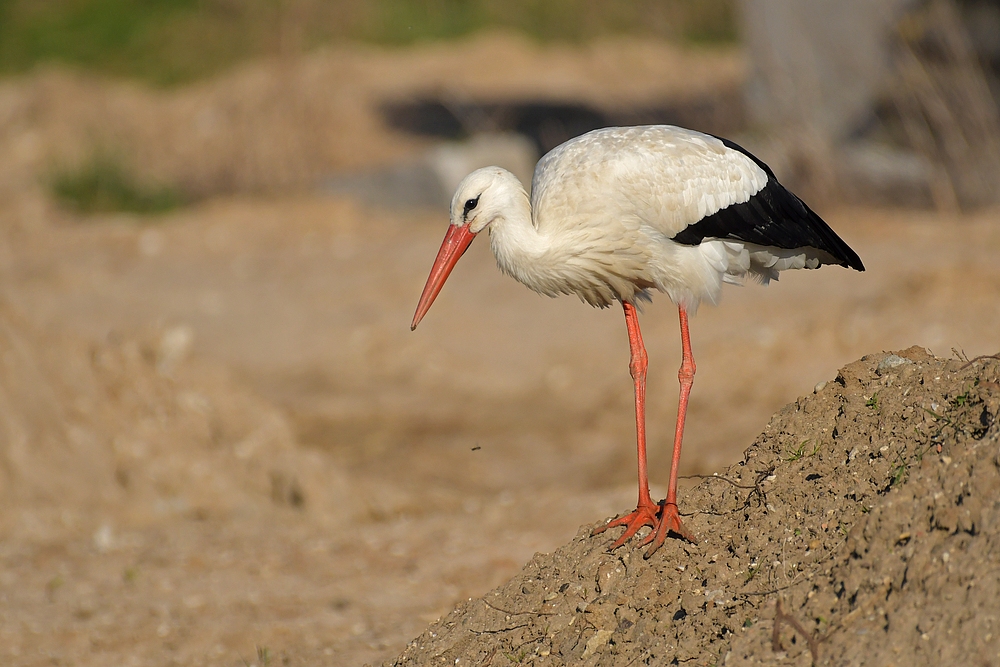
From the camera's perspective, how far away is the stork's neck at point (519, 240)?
163 inches

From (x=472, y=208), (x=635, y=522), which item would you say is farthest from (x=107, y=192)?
(x=635, y=522)

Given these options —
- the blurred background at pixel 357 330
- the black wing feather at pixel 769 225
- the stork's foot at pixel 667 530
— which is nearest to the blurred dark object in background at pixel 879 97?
the blurred background at pixel 357 330

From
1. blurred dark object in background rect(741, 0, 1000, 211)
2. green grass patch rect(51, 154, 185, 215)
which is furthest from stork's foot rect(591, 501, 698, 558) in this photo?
green grass patch rect(51, 154, 185, 215)

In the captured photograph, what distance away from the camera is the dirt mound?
115 inches

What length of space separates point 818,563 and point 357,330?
645 cm

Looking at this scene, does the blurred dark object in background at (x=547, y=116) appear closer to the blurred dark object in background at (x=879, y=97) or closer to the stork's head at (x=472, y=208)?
the blurred dark object in background at (x=879, y=97)

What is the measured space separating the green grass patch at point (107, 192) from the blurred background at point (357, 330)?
0.04 metres

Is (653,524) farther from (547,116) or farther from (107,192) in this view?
(547,116)

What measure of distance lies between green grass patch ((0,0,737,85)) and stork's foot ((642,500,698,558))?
14817 mm

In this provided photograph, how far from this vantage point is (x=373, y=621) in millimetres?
5289

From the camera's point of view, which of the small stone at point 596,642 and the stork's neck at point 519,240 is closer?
the small stone at point 596,642

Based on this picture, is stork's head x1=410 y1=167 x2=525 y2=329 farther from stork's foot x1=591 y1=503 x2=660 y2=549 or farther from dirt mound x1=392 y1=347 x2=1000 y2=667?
dirt mound x1=392 y1=347 x2=1000 y2=667

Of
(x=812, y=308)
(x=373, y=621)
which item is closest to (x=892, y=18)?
(x=812, y=308)

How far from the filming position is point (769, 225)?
4473 millimetres
